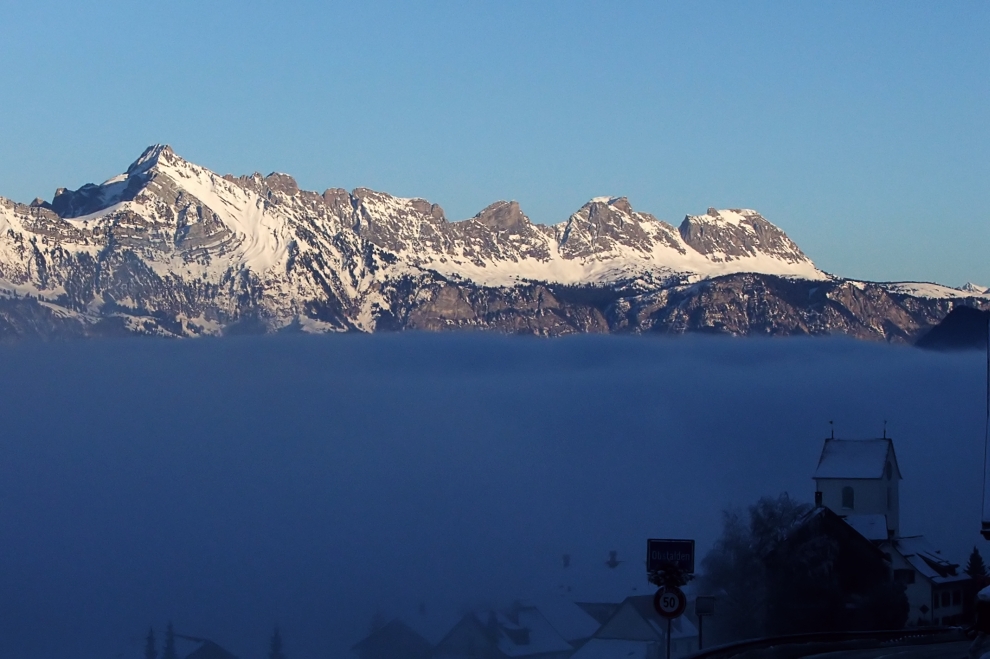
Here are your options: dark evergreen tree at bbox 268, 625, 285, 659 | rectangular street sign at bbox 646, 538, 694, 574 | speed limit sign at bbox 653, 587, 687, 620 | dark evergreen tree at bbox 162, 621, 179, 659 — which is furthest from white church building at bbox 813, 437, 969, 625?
dark evergreen tree at bbox 162, 621, 179, 659

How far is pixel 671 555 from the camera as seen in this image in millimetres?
39875

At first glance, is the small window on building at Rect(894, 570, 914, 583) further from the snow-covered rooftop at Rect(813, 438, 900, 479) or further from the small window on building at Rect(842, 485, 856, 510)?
the snow-covered rooftop at Rect(813, 438, 900, 479)

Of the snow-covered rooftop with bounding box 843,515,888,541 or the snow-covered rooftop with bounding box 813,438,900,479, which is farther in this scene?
the snow-covered rooftop with bounding box 813,438,900,479

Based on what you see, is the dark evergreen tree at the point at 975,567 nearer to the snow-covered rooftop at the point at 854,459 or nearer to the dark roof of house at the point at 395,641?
the snow-covered rooftop at the point at 854,459

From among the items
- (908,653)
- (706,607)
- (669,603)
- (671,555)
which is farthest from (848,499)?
(669,603)

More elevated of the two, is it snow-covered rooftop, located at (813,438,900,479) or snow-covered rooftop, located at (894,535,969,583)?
snow-covered rooftop, located at (813,438,900,479)

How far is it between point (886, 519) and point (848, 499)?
9.65ft

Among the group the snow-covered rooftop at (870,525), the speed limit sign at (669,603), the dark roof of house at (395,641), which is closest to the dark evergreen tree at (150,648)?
the dark roof of house at (395,641)

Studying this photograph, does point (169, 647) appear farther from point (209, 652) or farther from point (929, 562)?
point (929, 562)

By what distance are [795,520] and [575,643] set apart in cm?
5165

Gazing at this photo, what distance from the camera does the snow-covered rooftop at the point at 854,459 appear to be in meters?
109

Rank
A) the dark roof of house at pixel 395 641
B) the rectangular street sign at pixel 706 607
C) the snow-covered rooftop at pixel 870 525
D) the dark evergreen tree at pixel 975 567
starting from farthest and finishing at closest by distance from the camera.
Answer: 1. the dark roof of house at pixel 395 641
2. the snow-covered rooftop at pixel 870 525
3. the dark evergreen tree at pixel 975 567
4. the rectangular street sign at pixel 706 607

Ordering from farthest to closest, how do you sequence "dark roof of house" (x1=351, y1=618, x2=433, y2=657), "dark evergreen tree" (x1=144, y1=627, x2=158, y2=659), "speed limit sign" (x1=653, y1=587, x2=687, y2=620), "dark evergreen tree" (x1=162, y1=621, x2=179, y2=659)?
"dark evergreen tree" (x1=144, y1=627, x2=158, y2=659)
"dark evergreen tree" (x1=162, y1=621, x2=179, y2=659)
"dark roof of house" (x1=351, y1=618, x2=433, y2=657)
"speed limit sign" (x1=653, y1=587, x2=687, y2=620)

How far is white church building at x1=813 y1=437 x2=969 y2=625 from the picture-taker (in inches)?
3829
